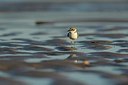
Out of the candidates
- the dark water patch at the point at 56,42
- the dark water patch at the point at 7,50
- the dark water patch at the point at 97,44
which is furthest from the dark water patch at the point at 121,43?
the dark water patch at the point at 7,50

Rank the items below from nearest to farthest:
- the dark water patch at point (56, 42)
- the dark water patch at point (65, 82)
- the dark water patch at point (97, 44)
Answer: the dark water patch at point (65, 82)
the dark water patch at point (97, 44)
the dark water patch at point (56, 42)

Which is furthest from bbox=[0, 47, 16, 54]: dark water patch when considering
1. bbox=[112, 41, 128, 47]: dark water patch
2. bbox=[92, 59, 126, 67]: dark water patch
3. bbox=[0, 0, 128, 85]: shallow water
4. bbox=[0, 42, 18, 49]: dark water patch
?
bbox=[112, 41, 128, 47]: dark water patch

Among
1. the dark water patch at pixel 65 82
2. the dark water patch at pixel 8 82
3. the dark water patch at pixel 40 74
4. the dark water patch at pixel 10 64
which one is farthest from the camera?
the dark water patch at pixel 10 64

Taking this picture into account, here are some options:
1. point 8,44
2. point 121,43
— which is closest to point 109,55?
point 121,43

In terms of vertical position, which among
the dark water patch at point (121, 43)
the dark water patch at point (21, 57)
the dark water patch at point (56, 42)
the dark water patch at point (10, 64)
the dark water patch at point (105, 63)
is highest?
the dark water patch at point (56, 42)

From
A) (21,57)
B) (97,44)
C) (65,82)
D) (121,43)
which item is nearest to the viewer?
(65,82)

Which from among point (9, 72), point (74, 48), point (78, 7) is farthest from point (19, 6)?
point (9, 72)

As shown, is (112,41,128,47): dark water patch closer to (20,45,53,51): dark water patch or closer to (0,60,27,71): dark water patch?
(20,45,53,51): dark water patch

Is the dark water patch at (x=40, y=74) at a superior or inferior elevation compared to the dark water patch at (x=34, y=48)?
inferior

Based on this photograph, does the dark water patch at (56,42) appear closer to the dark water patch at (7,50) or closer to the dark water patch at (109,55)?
the dark water patch at (7,50)

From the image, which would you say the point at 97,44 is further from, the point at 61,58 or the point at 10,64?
the point at 10,64

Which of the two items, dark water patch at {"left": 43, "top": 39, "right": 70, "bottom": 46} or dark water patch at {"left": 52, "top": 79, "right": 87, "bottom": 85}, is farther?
dark water patch at {"left": 43, "top": 39, "right": 70, "bottom": 46}

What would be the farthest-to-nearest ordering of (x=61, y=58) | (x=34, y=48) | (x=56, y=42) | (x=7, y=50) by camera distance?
(x=56, y=42)
(x=34, y=48)
(x=7, y=50)
(x=61, y=58)

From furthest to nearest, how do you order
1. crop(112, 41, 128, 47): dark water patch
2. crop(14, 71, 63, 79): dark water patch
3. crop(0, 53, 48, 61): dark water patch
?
crop(112, 41, 128, 47): dark water patch < crop(0, 53, 48, 61): dark water patch < crop(14, 71, 63, 79): dark water patch
